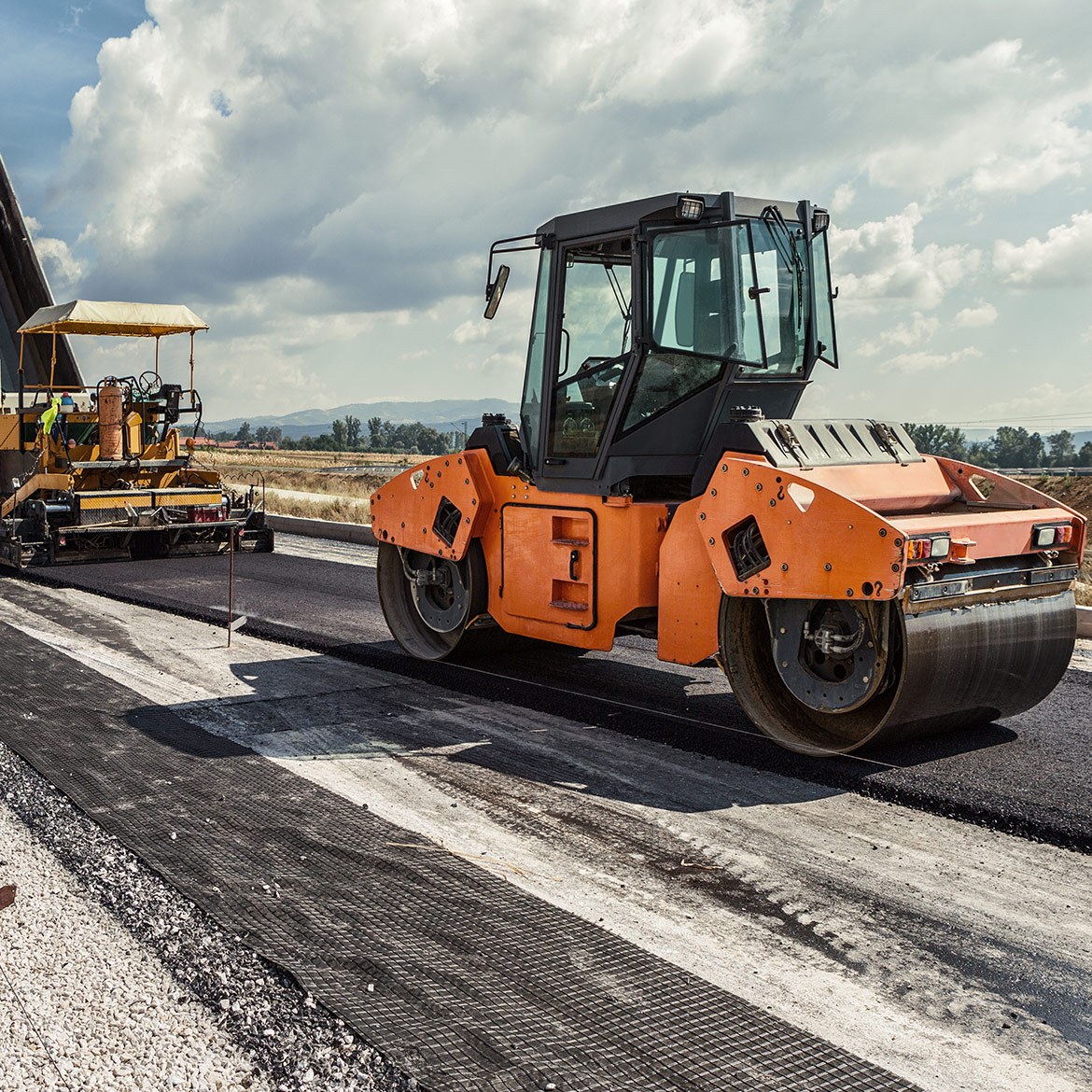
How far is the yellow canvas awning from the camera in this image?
528 inches

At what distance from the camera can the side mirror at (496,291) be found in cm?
674

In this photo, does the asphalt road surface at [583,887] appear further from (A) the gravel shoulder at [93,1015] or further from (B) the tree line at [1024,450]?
(B) the tree line at [1024,450]

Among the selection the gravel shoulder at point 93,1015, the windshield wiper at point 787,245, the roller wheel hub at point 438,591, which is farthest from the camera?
the roller wheel hub at point 438,591

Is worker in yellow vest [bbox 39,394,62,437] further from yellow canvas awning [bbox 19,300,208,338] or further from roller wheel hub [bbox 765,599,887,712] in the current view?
roller wheel hub [bbox 765,599,887,712]

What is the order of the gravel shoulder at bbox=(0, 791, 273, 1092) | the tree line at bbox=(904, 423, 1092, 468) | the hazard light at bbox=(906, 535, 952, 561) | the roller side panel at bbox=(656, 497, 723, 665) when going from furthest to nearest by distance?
1. the tree line at bbox=(904, 423, 1092, 468)
2. the roller side panel at bbox=(656, 497, 723, 665)
3. the hazard light at bbox=(906, 535, 952, 561)
4. the gravel shoulder at bbox=(0, 791, 273, 1092)

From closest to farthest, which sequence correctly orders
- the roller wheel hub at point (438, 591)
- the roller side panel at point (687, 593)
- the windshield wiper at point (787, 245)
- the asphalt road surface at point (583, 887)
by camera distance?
the asphalt road surface at point (583, 887)
the roller side panel at point (687, 593)
the windshield wiper at point (787, 245)
the roller wheel hub at point (438, 591)

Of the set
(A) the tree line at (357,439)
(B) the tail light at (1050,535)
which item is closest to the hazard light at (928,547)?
(B) the tail light at (1050,535)

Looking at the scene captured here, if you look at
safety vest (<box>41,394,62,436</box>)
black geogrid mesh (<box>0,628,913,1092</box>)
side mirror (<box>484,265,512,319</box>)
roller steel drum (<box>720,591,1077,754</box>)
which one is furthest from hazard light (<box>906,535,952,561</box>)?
safety vest (<box>41,394,62,436</box>)

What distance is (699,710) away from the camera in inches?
252

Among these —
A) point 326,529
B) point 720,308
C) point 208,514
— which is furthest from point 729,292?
point 326,529

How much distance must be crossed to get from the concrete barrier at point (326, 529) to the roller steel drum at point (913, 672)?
10190 millimetres

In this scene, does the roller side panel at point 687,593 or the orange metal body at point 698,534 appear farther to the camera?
the roller side panel at point 687,593

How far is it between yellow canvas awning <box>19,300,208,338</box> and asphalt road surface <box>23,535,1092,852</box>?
3.82 meters

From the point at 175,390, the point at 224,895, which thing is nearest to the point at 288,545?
the point at 175,390
